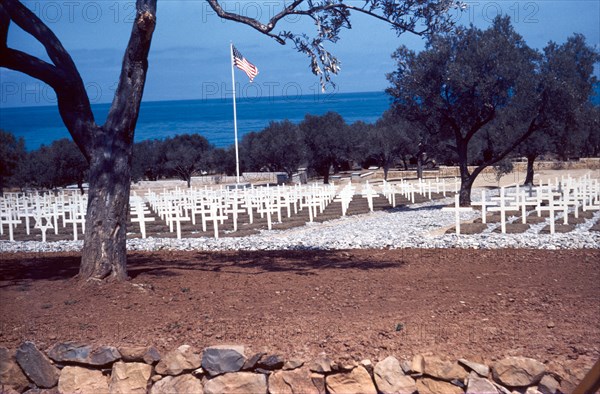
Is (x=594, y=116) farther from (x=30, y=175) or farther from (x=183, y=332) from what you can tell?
(x=30, y=175)

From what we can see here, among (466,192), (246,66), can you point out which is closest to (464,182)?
(466,192)

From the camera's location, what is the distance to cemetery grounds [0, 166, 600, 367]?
5703mm

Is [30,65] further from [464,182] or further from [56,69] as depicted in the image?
[464,182]

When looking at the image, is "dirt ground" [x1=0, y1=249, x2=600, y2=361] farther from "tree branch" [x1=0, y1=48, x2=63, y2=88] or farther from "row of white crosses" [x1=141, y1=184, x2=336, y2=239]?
"row of white crosses" [x1=141, y1=184, x2=336, y2=239]

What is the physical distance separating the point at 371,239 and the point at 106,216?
31.2 ft

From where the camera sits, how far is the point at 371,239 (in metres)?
17.0

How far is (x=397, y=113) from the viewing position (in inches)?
1143

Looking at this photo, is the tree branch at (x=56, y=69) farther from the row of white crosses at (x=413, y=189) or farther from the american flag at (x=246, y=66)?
the row of white crosses at (x=413, y=189)

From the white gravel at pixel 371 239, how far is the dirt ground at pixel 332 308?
4.28m

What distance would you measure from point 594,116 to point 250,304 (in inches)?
1478

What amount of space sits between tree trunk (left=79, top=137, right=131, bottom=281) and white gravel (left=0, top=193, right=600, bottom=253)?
6.71 metres

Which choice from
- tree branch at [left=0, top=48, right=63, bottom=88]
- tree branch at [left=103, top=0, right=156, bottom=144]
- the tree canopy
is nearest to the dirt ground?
tree branch at [left=103, top=0, right=156, bottom=144]

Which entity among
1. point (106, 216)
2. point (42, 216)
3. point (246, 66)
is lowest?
point (42, 216)

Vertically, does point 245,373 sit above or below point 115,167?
below
